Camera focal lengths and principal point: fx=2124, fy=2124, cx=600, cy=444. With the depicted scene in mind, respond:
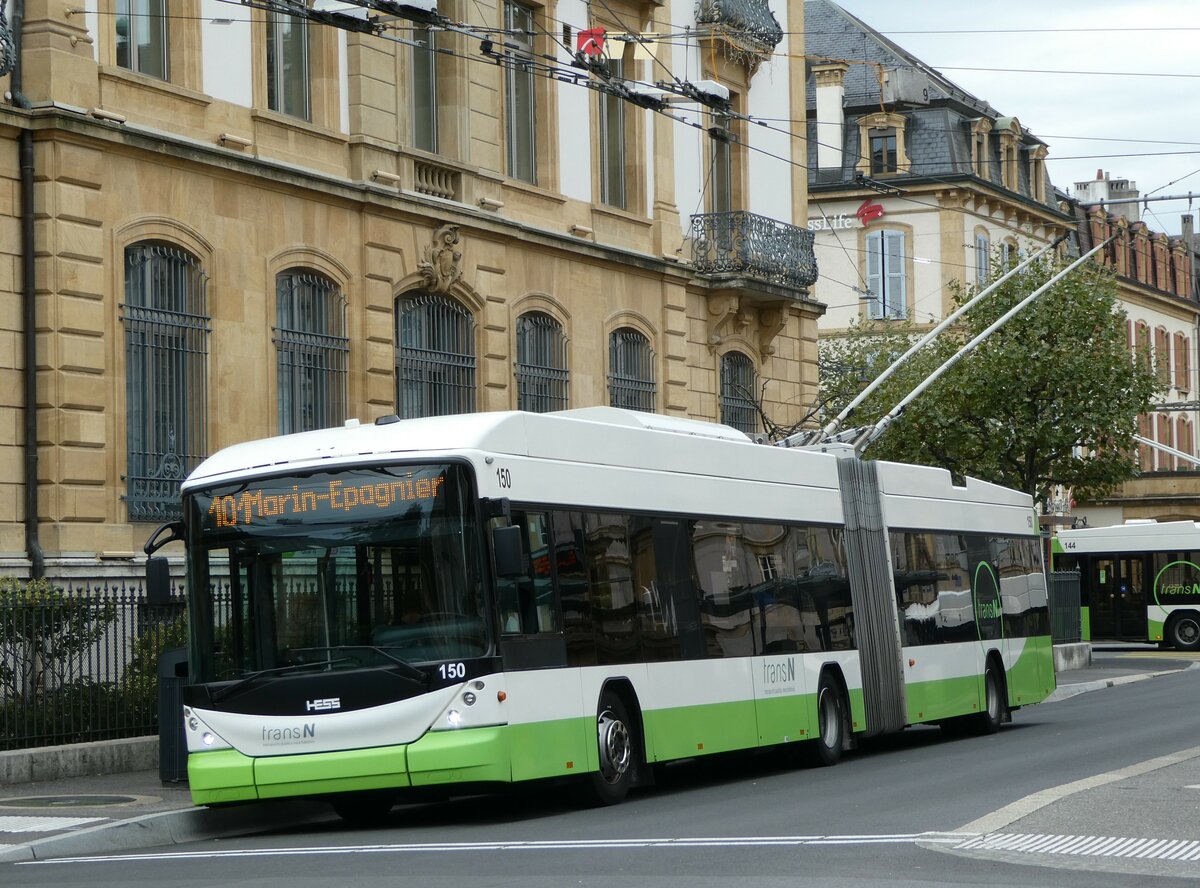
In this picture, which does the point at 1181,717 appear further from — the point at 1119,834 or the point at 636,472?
the point at 1119,834

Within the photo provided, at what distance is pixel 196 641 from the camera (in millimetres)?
14156

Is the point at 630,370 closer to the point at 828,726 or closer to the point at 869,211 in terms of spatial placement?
the point at 828,726

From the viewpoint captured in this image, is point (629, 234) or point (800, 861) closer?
point (800, 861)

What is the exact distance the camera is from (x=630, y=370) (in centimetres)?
3006

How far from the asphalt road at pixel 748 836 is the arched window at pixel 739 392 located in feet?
47.4

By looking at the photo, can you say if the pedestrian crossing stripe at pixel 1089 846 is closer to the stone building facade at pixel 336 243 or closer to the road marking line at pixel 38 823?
the road marking line at pixel 38 823

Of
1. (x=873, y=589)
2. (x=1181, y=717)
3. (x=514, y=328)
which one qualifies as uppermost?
(x=514, y=328)

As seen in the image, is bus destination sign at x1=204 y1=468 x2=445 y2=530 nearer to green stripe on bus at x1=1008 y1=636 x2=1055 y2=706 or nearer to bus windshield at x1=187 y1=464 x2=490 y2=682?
bus windshield at x1=187 y1=464 x2=490 y2=682

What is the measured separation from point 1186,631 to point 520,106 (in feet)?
73.1

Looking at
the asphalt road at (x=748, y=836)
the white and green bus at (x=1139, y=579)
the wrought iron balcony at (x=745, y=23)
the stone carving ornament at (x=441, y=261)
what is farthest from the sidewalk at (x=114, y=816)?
the white and green bus at (x=1139, y=579)

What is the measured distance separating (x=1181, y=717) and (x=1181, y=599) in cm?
2113

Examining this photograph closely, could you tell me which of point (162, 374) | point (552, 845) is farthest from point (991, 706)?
point (552, 845)

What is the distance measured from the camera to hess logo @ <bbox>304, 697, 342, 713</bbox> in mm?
13477

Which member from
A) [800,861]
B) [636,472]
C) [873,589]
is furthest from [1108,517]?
[800,861]
